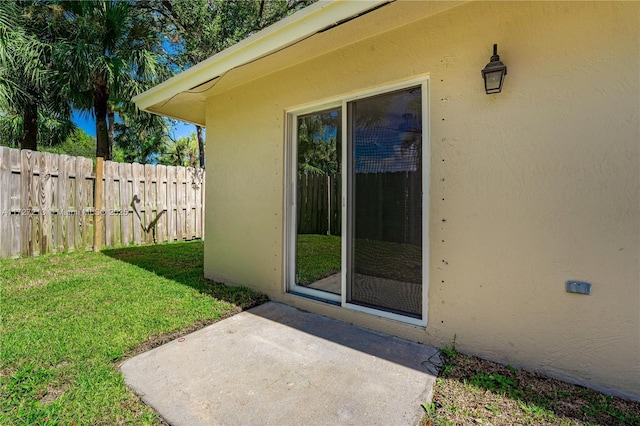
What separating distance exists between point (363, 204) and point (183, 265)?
376cm

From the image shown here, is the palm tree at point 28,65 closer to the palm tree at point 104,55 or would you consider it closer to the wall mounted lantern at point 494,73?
the palm tree at point 104,55

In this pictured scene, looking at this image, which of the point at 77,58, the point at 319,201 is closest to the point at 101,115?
the point at 77,58

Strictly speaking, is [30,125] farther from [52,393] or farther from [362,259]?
[362,259]

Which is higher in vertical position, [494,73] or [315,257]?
[494,73]

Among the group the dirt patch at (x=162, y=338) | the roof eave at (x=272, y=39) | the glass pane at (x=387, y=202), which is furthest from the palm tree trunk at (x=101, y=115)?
the glass pane at (x=387, y=202)

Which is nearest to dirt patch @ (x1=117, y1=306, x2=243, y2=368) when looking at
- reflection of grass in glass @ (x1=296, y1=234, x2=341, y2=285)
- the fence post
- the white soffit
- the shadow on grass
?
the shadow on grass

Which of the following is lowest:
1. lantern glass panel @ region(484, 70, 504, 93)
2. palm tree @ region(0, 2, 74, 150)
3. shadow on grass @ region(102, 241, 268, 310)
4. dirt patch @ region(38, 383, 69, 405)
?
dirt patch @ region(38, 383, 69, 405)

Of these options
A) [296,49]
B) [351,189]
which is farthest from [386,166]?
[296,49]

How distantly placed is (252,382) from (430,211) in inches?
74.3

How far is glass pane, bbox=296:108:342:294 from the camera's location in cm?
319

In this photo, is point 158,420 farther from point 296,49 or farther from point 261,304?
point 296,49

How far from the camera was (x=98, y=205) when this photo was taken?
20.3 feet

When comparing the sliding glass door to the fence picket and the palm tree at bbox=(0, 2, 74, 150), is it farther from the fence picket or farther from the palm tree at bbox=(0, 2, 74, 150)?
the palm tree at bbox=(0, 2, 74, 150)

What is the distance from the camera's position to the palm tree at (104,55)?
630cm
